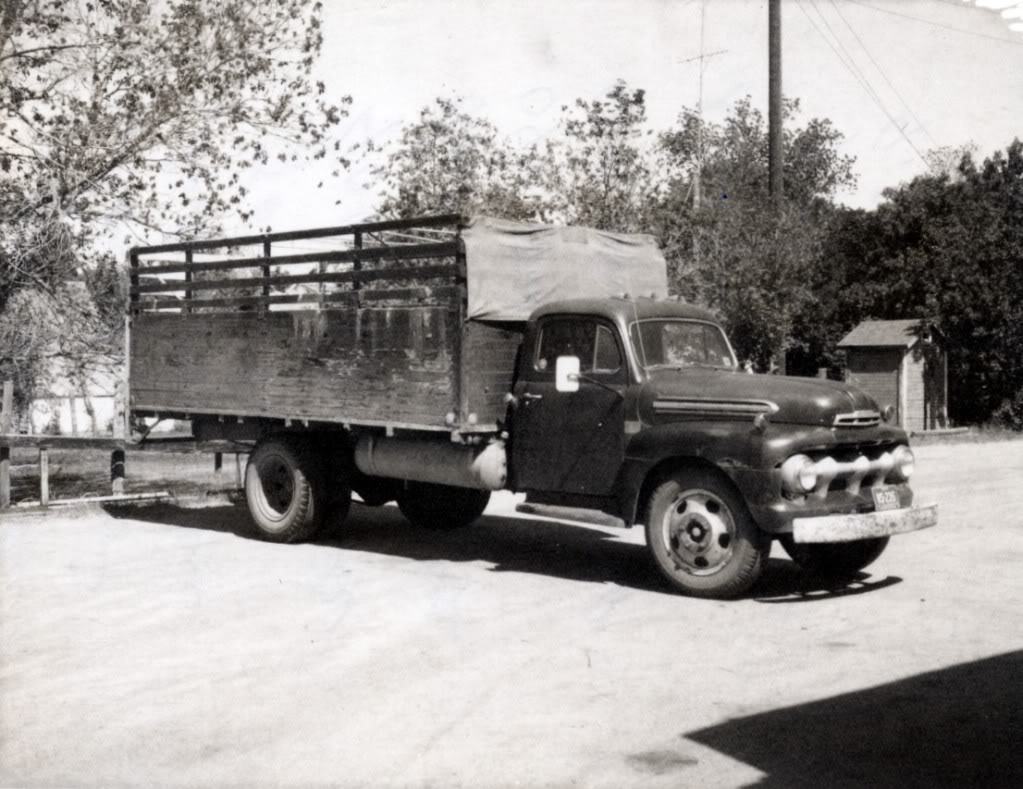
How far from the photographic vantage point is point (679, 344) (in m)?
9.33

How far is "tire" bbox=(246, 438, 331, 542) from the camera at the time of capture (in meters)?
10.9

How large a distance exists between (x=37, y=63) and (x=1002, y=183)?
89.4ft

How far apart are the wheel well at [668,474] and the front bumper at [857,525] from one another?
19.0 inches

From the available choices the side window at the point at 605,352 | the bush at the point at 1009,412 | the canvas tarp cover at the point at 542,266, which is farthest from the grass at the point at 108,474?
the bush at the point at 1009,412

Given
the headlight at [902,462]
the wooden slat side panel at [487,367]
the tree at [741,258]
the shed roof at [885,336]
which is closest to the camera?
the headlight at [902,462]

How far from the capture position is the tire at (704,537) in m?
8.00

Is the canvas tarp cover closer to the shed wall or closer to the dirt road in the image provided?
the dirt road

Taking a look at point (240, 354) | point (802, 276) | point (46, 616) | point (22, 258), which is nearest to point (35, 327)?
point (22, 258)

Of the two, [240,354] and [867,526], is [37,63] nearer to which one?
[240,354]

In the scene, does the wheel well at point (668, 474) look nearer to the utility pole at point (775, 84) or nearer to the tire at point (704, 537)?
the tire at point (704, 537)

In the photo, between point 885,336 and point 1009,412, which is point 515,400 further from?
point 1009,412

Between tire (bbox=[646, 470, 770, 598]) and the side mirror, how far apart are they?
3.17ft

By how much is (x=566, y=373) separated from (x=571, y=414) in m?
0.57

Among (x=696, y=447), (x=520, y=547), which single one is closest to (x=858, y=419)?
(x=696, y=447)
